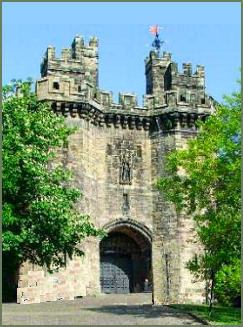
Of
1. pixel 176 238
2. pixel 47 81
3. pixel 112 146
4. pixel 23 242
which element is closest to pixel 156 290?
pixel 176 238

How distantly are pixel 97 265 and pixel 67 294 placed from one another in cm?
284

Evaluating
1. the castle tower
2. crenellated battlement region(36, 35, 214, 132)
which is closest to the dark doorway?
crenellated battlement region(36, 35, 214, 132)

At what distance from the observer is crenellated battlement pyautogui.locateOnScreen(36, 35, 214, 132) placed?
3061 cm

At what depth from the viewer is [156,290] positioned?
2995 cm

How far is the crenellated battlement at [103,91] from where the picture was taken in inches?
1205

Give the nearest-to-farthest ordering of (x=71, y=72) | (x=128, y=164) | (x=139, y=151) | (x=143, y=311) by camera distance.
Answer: (x=143, y=311) → (x=128, y=164) → (x=71, y=72) → (x=139, y=151)

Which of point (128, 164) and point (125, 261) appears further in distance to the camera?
point (125, 261)

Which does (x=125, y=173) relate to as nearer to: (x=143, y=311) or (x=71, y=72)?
(x=71, y=72)

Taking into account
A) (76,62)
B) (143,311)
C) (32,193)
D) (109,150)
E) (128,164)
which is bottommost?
(143,311)

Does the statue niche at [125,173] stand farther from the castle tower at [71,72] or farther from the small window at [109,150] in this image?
the castle tower at [71,72]

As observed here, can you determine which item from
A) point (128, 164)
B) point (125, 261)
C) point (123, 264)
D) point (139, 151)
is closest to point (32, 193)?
point (128, 164)

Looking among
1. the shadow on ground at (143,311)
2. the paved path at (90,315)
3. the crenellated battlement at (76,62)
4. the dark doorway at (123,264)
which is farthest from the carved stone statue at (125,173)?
the shadow on ground at (143,311)

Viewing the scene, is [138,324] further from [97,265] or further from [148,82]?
[148,82]

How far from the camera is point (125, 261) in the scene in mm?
33188
